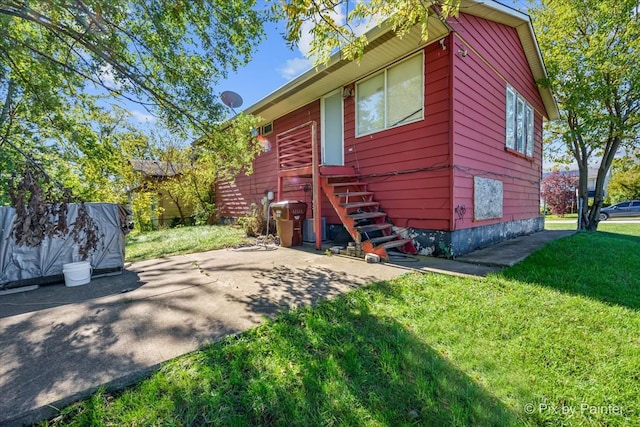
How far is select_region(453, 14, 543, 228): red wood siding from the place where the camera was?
5.02 m

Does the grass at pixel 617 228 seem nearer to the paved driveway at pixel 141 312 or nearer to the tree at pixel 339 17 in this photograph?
the paved driveway at pixel 141 312

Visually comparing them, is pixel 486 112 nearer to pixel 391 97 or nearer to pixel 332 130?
pixel 391 97

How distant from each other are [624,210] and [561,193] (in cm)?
372

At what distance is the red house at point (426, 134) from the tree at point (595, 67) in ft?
4.80

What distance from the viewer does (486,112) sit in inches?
231

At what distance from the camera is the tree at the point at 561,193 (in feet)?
72.7

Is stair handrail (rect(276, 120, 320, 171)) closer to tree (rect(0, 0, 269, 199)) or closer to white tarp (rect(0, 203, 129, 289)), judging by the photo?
tree (rect(0, 0, 269, 199))

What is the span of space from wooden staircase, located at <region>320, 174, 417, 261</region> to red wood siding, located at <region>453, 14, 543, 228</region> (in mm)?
1271

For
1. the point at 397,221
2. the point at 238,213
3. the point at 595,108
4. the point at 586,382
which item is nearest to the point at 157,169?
the point at 238,213

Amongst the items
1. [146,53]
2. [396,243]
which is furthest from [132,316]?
[396,243]

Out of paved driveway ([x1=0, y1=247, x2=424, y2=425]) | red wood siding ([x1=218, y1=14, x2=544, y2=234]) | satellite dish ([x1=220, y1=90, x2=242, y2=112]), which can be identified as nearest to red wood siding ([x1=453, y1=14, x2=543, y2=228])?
red wood siding ([x1=218, y1=14, x2=544, y2=234])

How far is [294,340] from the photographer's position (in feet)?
7.05

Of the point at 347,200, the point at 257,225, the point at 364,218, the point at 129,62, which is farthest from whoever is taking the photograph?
the point at 257,225

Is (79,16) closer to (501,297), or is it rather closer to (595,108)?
(501,297)
